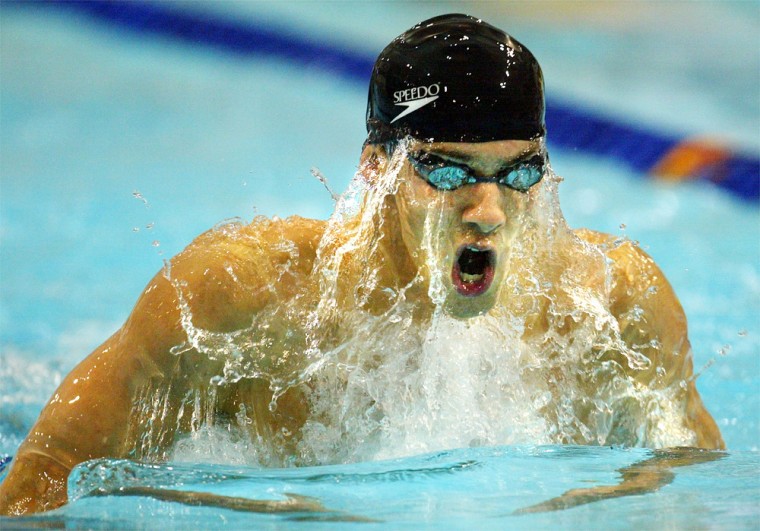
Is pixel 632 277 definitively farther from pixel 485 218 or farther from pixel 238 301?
pixel 238 301

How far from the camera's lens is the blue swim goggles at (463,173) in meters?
2.07

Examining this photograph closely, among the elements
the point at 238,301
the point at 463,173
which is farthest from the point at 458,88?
the point at 238,301

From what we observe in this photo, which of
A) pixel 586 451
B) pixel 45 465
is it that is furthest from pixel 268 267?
pixel 586 451

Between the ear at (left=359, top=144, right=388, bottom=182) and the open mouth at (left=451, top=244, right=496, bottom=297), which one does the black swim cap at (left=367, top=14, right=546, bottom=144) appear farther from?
the open mouth at (left=451, top=244, right=496, bottom=297)

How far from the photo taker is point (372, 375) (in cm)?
224

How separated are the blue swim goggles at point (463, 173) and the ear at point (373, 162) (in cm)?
11

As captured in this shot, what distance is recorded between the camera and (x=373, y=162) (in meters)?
2.25

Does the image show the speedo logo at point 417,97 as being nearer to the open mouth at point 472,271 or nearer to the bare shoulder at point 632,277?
the open mouth at point 472,271

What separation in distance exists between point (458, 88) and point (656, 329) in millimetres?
817

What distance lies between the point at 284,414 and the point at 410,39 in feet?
2.96

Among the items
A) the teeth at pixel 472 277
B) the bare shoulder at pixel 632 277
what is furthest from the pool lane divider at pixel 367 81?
the teeth at pixel 472 277

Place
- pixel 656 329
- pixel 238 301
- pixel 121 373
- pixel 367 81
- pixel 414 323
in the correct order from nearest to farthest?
pixel 121 373 < pixel 238 301 < pixel 414 323 < pixel 656 329 < pixel 367 81

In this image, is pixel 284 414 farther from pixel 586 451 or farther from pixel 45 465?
pixel 586 451

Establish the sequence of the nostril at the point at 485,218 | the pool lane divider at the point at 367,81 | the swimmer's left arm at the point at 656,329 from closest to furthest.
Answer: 1. the nostril at the point at 485,218
2. the swimmer's left arm at the point at 656,329
3. the pool lane divider at the point at 367,81
